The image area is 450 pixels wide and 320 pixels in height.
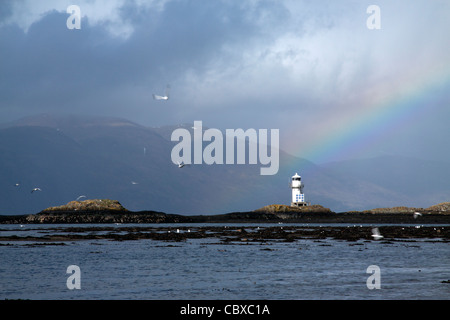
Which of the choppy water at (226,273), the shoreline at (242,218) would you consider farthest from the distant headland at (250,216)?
the choppy water at (226,273)

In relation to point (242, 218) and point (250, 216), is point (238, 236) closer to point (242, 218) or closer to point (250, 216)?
point (250, 216)

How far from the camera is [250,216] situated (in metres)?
162

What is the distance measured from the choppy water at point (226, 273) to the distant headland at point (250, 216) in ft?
322

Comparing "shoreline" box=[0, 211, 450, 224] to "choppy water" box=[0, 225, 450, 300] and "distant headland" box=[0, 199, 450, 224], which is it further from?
"choppy water" box=[0, 225, 450, 300]

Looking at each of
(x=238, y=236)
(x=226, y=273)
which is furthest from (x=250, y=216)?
(x=226, y=273)

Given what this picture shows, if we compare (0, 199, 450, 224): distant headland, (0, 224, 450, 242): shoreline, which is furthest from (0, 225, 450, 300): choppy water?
(0, 199, 450, 224): distant headland

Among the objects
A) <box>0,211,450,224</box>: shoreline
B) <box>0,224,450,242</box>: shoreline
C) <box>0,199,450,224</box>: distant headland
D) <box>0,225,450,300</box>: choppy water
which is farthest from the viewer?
<box>0,199,450,224</box>: distant headland

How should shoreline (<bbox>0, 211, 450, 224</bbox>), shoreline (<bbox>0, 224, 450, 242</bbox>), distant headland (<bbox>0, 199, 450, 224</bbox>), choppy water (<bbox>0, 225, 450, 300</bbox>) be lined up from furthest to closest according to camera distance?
distant headland (<bbox>0, 199, 450, 224</bbox>) → shoreline (<bbox>0, 211, 450, 224</bbox>) → shoreline (<bbox>0, 224, 450, 242</bbox>) → choppy water (<bbox>0, 225, 450, 300</bbox>)

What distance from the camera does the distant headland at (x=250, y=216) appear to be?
148 meters

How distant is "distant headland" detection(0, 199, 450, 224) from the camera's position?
148 metres

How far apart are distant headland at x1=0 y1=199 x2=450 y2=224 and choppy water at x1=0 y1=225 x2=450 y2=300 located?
9829cm

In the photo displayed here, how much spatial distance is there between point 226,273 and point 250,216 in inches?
5085
